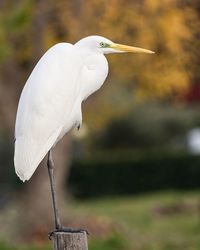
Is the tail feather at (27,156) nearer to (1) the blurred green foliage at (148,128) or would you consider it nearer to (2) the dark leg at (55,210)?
(2) the dark leg at (55,210)

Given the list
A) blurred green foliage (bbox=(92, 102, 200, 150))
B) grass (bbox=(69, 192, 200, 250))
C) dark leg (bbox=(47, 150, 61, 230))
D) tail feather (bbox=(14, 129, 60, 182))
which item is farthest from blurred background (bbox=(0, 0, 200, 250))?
blurred green foliage (bbox=(92, 102, 200, 150))

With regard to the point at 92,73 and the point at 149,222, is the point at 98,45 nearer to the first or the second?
the point at 92,73

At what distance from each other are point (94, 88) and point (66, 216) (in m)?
8.81

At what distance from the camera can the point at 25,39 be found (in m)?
16.5

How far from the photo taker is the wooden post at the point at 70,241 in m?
5.79

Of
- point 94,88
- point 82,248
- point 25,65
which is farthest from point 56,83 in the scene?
point 25,65

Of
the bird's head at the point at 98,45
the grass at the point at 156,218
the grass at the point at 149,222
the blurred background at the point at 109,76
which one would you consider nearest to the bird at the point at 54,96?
the bird's head at the point at 98,45

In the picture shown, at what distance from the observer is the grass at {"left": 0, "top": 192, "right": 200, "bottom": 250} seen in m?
12.9

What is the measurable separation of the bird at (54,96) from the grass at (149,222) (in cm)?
608

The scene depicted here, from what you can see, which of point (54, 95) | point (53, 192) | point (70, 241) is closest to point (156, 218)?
point (53, 192)

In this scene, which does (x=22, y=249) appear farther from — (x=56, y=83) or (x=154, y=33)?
(x=56, y=83)

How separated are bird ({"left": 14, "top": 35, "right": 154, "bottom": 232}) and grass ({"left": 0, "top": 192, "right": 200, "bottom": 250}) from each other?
19.9 ft

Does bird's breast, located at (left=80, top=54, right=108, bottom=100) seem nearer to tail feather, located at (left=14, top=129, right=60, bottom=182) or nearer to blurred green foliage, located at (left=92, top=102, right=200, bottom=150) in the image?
tail feather, located at (left=14, top=129, right=60, bottom=182)

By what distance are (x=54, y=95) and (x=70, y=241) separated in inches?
38.0
